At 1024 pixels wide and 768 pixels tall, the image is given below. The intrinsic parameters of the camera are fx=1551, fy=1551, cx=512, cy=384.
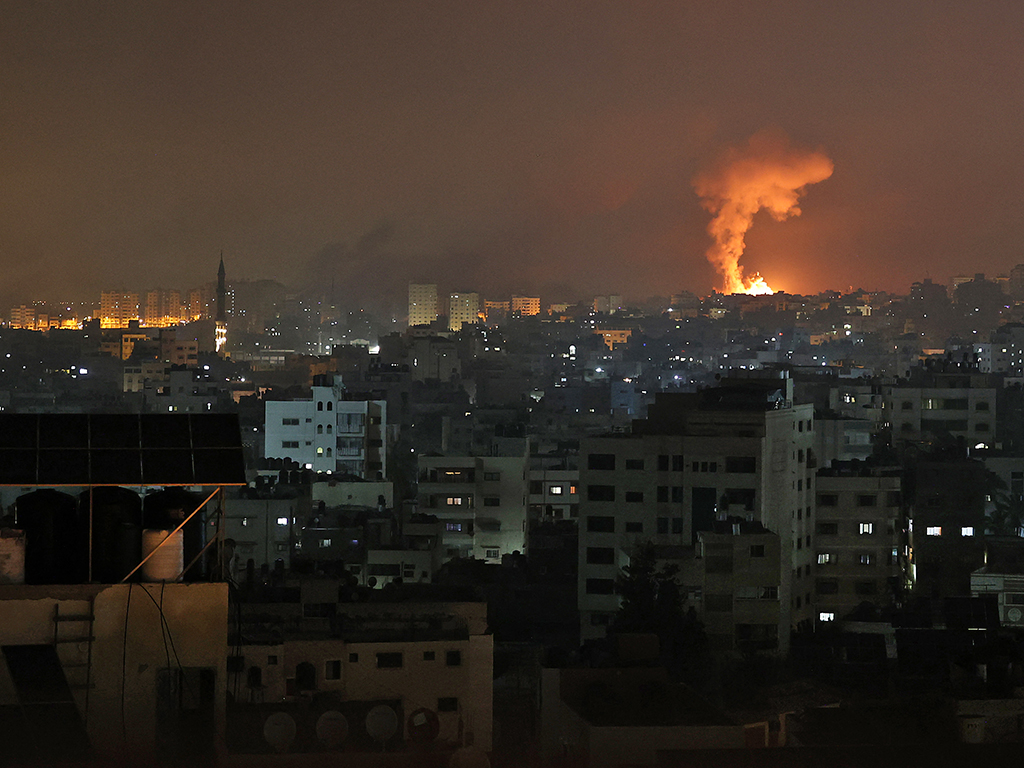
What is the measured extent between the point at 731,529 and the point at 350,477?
272 inches

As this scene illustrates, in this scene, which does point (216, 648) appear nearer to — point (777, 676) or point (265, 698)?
point (265, 698)

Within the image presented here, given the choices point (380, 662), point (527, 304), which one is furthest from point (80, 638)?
point (527, 304)

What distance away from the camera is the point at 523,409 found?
78.3ft

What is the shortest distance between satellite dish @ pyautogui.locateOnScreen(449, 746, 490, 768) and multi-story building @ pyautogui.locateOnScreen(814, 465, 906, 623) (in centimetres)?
820

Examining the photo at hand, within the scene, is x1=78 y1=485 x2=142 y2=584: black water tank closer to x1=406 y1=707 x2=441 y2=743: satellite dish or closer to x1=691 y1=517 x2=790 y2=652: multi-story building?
x1=406 y1=707 x2=441 y2=743: satellite dish

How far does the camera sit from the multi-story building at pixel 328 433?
1906 centimetres

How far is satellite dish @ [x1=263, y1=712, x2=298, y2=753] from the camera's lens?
8.86 feet

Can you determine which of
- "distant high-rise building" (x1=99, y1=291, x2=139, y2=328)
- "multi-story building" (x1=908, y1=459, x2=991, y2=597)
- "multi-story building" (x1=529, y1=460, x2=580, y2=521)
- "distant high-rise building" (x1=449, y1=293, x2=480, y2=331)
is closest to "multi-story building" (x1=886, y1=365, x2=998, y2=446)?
"multi-story building" (x1=529, y1=460, x2=580, y2=521)

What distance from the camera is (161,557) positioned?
7.93 feet

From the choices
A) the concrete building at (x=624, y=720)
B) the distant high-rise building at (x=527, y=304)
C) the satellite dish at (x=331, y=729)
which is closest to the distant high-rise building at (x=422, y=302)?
the distant high-rise building at (x=527, y=304)

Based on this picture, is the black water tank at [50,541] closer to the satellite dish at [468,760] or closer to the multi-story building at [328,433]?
the satellite dish at [468,760]

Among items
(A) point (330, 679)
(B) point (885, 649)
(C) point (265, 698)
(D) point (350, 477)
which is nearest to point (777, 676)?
(B) point (885, 649)

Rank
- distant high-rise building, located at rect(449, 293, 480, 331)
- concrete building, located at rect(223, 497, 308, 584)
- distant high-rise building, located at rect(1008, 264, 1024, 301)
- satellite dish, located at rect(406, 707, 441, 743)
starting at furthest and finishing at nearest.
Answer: distant high-rise building, located at rect(449, 293, 480, 331), distant high-rise building, located at rect(1008, 264, 1024, 301), concrete building, located at rect(223, 497, 308, 584), satellite dish, located at rect(406, 707, 441, 743)

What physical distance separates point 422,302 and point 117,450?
185 ft
